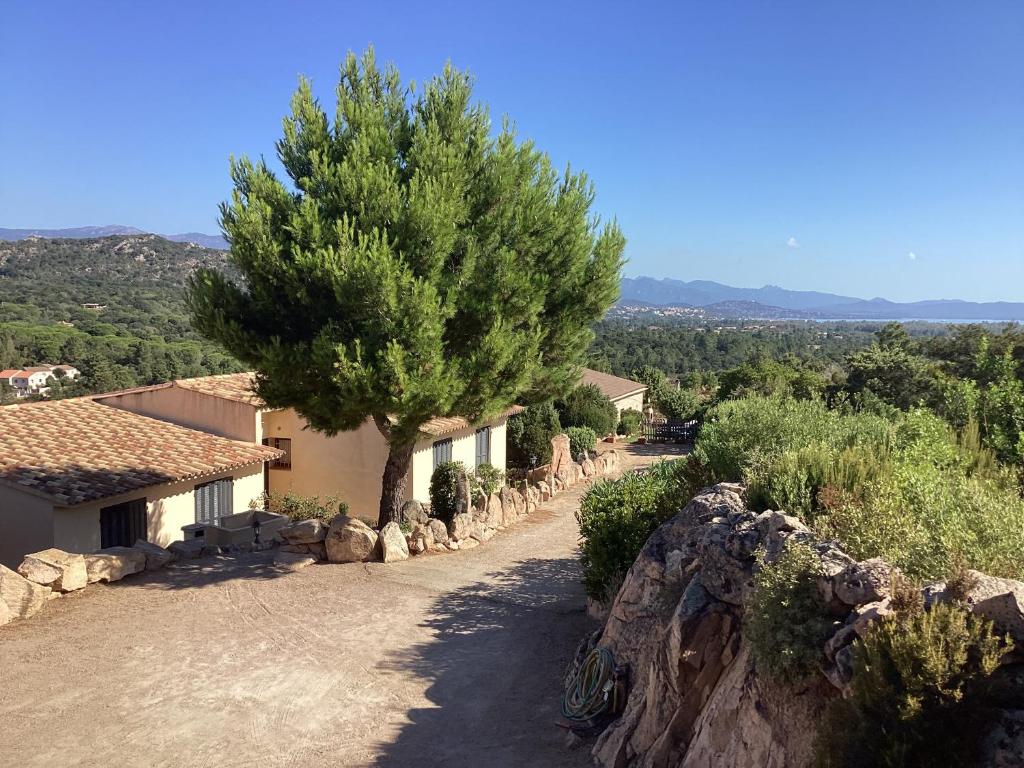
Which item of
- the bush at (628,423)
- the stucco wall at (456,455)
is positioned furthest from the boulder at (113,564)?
the bush at (628,423)

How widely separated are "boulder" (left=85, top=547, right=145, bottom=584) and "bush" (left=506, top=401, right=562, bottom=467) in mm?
15874

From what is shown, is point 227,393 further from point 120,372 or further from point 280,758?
point 120,372

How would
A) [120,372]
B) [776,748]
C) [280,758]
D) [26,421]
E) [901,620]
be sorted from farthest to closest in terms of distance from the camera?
[120,372] → [26,421] → [280,758] → [776,748] → [901,620]

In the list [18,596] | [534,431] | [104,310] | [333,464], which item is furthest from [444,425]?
[104,310]

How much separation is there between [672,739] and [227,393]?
1732 cm

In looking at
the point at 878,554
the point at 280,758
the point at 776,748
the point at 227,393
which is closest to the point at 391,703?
the point at 280,758

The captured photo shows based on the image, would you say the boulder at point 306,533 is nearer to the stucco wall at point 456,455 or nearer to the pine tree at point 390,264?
the pine tree at point 390,264

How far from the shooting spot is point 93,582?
10.7m

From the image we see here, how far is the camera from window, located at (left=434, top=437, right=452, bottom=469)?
20422mm

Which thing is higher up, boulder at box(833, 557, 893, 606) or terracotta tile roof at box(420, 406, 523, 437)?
boulder at box(833, 557, 893, 606)

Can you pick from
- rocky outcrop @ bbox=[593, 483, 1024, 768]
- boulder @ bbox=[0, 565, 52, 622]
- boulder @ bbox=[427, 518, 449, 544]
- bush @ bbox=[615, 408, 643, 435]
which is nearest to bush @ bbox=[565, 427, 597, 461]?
bush @ bbox=[615, 408, 643, 435]

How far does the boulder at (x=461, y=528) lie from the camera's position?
1434 cm

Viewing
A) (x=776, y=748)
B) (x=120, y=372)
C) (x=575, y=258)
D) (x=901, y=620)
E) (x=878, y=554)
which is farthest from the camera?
(x=120, y=372)

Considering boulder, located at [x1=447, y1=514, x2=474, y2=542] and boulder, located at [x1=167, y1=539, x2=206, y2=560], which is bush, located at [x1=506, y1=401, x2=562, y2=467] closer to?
boulder, located at [x1=447, y1=514, x2=474, y2=542]
